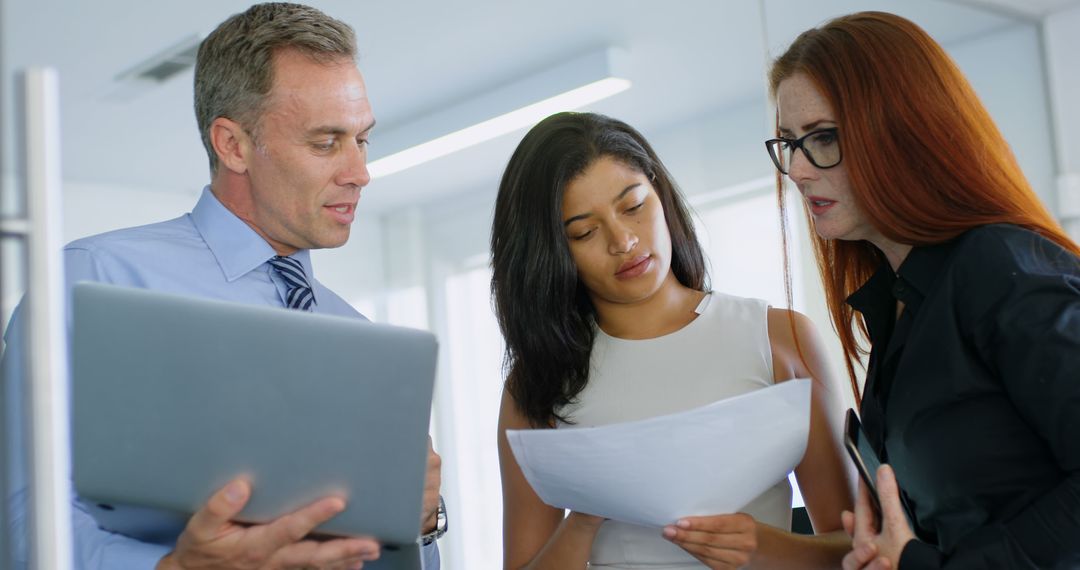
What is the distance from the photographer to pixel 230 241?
1.57 m

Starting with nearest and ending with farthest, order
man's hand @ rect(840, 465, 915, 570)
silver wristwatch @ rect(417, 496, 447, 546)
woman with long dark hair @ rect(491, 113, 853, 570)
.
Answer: man's hand @ rect(840, 465, 915, 570) → silver wristwatch @ rect(417, 496, 447, 546) → woman with long dark hair @ rect(491, 113, 853, 570)

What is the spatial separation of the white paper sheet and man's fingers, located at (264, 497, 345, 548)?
0.90 feet

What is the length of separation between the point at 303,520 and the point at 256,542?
62 mm

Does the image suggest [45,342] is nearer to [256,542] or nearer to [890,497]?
[256,542]

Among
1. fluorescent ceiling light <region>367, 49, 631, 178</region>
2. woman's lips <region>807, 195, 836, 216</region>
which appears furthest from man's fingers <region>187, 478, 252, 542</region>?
fluorescent ceiling light <region>367, 49, 631, 178</region>

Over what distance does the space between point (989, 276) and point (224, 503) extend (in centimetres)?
90

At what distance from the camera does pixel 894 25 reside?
1.40 metres

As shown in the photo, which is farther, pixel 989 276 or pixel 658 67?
pixel 658 67

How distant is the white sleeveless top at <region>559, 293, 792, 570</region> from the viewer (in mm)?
1640

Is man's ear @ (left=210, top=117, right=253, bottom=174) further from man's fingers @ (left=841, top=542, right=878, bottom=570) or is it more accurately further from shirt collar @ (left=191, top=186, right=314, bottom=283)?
man's fingers @ (left=841, top=542, right=878, bottom=570)

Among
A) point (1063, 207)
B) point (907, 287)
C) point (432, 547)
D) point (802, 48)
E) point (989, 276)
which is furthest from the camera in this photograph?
point (1063, 207)

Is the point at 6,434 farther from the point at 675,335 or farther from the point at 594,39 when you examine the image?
the point at 594,39

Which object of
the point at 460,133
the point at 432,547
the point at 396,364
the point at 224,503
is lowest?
the point at 432,547

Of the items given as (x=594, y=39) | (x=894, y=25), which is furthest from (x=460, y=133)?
(x=894, y=25)
